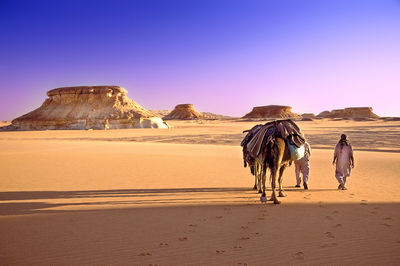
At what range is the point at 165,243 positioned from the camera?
487 cm

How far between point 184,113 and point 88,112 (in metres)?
78.6

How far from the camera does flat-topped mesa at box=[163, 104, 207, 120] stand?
138 metres

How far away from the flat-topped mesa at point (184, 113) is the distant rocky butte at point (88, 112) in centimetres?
6568

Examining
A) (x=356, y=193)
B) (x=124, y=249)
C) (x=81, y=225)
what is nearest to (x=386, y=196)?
(x=356, y=193)

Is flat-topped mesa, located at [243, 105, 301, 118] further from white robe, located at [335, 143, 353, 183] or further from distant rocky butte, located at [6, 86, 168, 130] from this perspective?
white robe, located at [335, 143, 353, 183]

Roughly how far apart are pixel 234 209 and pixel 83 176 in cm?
734

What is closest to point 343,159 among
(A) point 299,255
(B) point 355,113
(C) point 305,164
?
(C) point 305,164

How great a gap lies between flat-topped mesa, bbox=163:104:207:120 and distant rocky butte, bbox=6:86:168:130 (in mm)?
65682

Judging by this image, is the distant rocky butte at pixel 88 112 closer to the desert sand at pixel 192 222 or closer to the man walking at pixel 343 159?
the desert sand at pixel 192 222

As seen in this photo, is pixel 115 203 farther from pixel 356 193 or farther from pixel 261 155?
pixel 356 193

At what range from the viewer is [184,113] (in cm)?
14188

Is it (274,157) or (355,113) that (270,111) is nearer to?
(355,113)

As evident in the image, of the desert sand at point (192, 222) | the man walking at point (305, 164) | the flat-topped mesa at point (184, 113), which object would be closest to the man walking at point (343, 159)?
the desert sand at point (192, 222)

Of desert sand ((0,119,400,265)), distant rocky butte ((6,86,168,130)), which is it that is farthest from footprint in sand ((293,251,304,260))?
distant rocky butte ((6,86,168,130))
